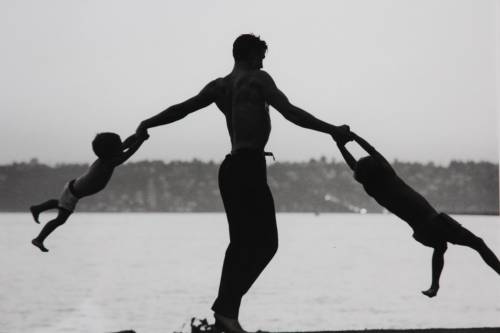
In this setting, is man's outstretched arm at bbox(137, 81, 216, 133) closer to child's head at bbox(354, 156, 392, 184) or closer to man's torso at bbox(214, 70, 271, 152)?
man's torso at bbox(214, 70, 271, 152)

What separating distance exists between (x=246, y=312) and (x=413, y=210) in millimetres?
45747

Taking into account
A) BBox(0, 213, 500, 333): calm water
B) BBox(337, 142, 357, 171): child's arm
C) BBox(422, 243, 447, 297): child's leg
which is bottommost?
BBox(0, 213, 500, 333): calm water

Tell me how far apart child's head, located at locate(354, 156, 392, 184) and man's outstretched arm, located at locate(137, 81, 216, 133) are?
1.10 m

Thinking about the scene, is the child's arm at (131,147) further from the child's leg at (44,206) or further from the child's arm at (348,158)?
the child's arm at (348,158)

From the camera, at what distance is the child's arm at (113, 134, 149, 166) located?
5.84 meters

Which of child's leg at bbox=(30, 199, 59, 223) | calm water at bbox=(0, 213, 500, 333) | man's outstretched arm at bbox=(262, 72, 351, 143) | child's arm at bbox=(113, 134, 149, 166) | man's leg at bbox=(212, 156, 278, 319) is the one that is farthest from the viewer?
calm water at bbox=(0, 213, 500, 333)

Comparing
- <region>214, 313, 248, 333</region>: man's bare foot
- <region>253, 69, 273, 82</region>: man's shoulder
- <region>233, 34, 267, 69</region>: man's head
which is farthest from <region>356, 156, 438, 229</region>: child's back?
<region>214, 313, 248, 333</region>: man's bare foot

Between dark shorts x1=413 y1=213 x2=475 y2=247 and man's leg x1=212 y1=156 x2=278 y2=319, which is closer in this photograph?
man's leg x1=212 y1=156 x2=278 y2=319

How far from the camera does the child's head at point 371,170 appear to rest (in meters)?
5.80

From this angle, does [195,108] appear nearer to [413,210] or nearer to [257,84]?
[257,84]

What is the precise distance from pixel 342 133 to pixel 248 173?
26.1 inches

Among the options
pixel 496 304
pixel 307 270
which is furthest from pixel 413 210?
pixel 307 270

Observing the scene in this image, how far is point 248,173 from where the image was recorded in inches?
226

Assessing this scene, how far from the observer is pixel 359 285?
232ft
